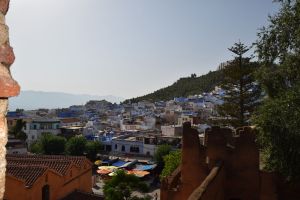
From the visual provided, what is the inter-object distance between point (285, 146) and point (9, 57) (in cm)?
1102

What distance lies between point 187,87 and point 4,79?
153 m

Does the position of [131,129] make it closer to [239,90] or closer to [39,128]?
[39,128]

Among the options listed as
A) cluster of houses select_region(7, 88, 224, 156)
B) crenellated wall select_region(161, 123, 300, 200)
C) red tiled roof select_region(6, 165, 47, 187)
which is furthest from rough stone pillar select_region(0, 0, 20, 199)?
cluster of houses select_region(7, 88, 224, 156)

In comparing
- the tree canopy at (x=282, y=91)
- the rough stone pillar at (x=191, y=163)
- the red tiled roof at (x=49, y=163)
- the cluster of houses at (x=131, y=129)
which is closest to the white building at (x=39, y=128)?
the cluster of houses at (x=131, y=129)

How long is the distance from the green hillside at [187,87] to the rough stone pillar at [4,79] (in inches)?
5269

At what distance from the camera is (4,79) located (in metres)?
2.96

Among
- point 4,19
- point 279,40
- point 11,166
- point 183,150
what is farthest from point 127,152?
point 4,19

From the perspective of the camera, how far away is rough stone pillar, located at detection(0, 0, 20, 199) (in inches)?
118

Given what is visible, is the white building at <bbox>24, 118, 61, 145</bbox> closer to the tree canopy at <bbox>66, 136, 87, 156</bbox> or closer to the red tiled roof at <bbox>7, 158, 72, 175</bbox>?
the tree canopy at <bbox>66, 136, 87, 156</bbox>

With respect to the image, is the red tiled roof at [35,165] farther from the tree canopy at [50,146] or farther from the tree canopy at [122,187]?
the tree canopy at [50,146]

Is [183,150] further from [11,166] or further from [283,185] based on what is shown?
[11,166]

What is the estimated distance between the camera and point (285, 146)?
496 inches

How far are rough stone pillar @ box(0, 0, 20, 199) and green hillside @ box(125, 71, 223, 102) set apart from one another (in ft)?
439

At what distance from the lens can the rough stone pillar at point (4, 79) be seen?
9.80 feet
